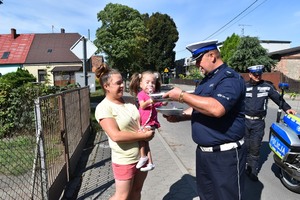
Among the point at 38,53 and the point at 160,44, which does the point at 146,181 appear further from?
the point at 160,44

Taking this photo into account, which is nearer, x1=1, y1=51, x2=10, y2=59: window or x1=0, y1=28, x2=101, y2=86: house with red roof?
x1=0, y1=28, x2=101, y2=86: house with red roof

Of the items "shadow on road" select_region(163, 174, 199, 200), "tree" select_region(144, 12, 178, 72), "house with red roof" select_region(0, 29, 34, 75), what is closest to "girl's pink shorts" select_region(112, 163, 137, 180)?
"shadow on road" select_region(163, 174, 199, 200)

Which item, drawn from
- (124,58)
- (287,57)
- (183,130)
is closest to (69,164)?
(183,130)

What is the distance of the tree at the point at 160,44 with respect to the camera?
167 feet

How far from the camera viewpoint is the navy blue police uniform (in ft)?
17.0

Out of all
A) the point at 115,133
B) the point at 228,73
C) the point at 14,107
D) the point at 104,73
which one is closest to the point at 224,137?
the point at 228,73

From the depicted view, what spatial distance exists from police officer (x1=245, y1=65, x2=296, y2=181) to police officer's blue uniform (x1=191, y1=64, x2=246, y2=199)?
261 cm

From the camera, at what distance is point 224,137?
8.59 feet

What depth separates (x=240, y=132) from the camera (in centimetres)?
267

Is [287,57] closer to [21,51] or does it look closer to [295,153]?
[295,153]

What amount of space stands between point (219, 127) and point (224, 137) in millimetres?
98

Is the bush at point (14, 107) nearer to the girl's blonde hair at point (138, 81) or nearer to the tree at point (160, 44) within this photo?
the girl's blonde hair at point (138, 81)

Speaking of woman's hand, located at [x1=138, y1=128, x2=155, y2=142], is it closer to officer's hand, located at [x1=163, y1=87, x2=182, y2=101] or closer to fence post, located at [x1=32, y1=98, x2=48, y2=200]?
officer's hand, located at [x1=163, y1=87, x2=182, y2=101]

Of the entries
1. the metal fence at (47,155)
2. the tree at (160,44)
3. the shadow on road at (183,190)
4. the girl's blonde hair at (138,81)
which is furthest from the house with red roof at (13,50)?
the girl's blonde hair at (138,81)
